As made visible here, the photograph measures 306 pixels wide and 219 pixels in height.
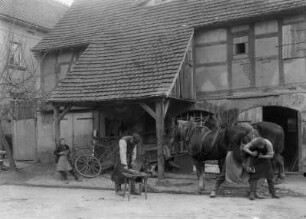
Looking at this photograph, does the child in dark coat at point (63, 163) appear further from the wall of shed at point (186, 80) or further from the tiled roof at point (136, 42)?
the wall of shed at point (186, 80)

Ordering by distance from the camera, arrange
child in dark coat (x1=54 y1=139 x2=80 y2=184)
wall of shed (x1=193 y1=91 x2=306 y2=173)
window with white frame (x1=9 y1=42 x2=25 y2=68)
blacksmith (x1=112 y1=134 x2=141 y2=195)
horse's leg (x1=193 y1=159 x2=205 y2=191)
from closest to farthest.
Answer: blacksmith (x1=112 y1=134 x2=141 y2=195) → horse's leg (x1=193 y1=159 x2=205 y2=191) → wall of shed (x1=193 y1=91 x2=306 y2=173) → child in dark coat (x1=54 y1=139 x2=80 y2=184) → window with white frame (x1=9 y1=42 x2=25 y2=68)

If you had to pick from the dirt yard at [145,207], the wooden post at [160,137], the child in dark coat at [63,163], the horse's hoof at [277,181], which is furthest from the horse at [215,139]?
the child in dark coat at [63,163]

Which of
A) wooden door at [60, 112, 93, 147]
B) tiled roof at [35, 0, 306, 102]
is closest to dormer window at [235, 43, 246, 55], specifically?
tiled roof at [35, 0, 306, 102]

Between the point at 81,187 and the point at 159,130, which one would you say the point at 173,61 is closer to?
the point at 159,130

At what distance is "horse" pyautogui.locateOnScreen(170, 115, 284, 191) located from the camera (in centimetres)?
1000

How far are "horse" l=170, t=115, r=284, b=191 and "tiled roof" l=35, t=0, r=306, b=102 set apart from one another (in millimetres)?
1694

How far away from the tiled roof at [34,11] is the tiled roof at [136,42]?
564cm

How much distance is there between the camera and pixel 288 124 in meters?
16.1

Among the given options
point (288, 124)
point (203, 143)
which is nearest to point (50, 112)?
point (203, 143)

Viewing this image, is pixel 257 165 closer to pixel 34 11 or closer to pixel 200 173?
pixel 200 173

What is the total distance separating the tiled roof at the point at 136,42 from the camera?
525 inches

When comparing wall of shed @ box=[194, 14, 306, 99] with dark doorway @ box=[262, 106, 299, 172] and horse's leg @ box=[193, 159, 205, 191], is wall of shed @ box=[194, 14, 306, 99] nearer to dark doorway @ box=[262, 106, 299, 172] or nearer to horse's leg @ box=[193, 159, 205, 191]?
dark doorway @ box=[262, 106, 299, 172]

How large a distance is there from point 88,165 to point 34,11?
14.7 meters

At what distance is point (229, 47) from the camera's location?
47.4 feet
